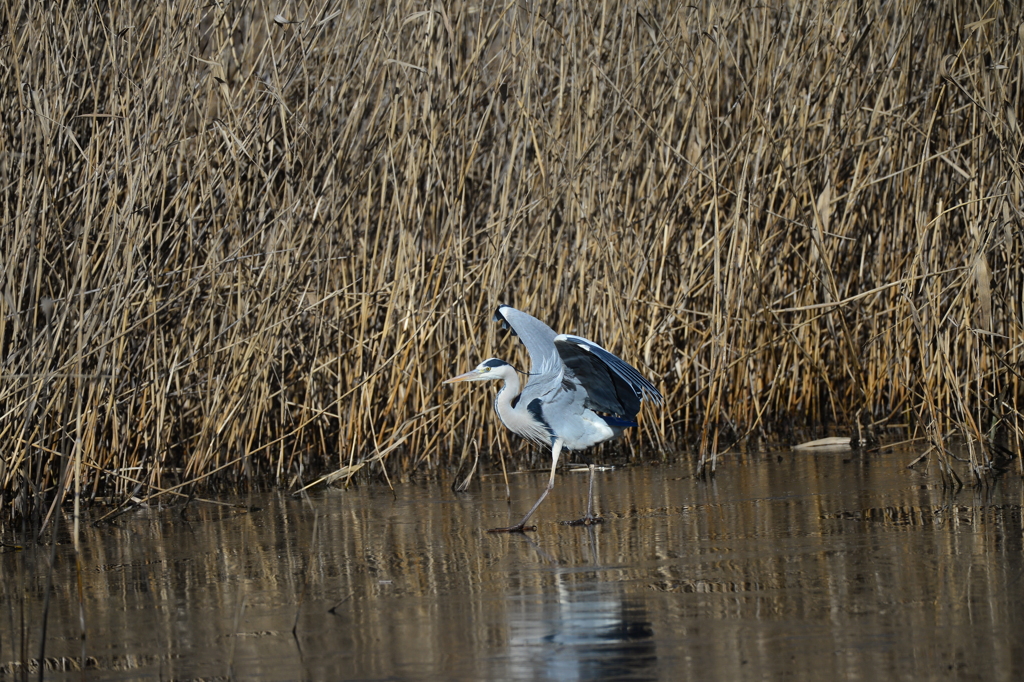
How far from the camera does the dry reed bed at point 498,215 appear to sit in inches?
213

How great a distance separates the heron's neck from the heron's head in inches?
0.5

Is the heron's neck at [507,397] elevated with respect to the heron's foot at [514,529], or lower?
elevated

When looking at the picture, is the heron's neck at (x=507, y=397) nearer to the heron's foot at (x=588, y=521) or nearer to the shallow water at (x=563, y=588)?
the shallow water at (x=563, y=588)

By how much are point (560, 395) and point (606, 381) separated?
190mm

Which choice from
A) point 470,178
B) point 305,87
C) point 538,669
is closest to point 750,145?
point 470,178

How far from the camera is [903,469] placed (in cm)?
554

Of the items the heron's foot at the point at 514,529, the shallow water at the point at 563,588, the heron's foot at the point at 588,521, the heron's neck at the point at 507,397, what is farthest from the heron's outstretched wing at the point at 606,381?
the heron's foot at the point at 514,529

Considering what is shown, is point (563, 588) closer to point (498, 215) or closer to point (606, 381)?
point (606, 381)

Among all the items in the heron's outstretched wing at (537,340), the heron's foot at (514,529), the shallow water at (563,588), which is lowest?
the shallow water at (563,588)

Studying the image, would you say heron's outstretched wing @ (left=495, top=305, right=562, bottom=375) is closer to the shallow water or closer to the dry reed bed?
the shallow water

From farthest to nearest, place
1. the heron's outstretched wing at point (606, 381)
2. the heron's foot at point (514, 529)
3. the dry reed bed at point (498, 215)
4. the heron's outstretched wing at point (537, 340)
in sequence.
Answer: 1. the dry reed bed at point (498, 215)
2. the heron's outstretched wing at point (537, 340)
3. the heron's outstretched wing at point (606, 381)
4. the heron's foot at point (514, 529)

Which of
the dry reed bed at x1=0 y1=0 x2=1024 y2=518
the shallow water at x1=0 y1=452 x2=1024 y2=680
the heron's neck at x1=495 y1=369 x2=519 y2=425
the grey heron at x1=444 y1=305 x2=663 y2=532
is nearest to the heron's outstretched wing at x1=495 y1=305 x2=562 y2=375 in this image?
the grey heron at x1=444 y1=305 x2=663 y2=532

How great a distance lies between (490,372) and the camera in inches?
211

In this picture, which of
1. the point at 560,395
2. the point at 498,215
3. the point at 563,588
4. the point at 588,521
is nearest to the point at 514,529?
the point at 588,521
